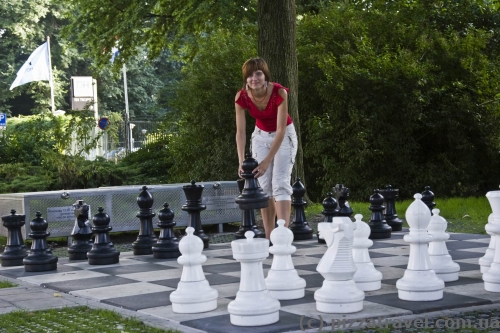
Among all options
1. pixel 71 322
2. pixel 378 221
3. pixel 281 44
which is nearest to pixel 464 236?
pixel 378 221

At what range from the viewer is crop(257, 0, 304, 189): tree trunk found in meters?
9.98

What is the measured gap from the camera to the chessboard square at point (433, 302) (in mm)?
3803

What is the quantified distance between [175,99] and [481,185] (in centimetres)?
590

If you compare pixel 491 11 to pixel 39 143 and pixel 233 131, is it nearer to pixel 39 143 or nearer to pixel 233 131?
pixel 233 131

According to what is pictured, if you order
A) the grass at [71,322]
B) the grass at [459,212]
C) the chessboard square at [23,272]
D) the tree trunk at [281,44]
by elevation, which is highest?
the tree trunk at [281,44]

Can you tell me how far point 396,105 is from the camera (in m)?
11.9

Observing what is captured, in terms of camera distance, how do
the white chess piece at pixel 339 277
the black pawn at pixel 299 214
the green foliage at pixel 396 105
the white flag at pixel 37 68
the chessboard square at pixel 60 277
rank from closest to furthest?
the white chess piece at pixel 339 277, the chessboard square at pixel 60 277, the black pawn at pixel 299 214, the green foliage at pixel 396 105, the white flag at pixel 37 68

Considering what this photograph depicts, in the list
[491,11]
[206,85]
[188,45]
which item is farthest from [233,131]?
[491,11]

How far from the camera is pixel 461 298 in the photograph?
404 centimetres

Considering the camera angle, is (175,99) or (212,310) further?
(175,99)

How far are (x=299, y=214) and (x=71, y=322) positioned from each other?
378 cm

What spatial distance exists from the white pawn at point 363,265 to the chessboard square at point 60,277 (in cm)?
208

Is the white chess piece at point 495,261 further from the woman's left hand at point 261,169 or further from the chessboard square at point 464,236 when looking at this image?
the chessboard square at point 464,236

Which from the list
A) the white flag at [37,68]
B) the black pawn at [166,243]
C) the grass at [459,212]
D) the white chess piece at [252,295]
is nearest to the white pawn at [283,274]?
the white chess piece at [252,295]
